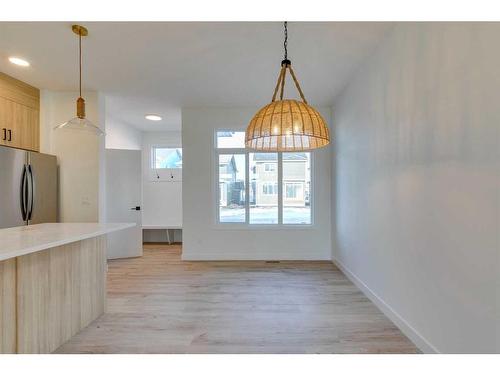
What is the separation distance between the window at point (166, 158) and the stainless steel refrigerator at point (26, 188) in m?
2.89

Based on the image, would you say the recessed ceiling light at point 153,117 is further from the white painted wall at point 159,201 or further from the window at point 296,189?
the window at point 296,189

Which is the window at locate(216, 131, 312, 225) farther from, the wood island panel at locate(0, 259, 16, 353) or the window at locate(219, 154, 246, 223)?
the wood island panel at locate(0, 259, 16, 353)

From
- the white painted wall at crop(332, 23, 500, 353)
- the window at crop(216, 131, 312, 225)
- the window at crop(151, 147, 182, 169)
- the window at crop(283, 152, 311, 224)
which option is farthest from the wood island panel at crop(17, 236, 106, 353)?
the window at crop(151, 147, 182, 169)

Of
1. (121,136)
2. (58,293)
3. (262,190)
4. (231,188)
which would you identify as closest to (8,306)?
(58,293)

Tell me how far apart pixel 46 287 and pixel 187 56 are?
8.45 feet

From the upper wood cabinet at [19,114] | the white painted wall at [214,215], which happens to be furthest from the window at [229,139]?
the upper wood cabinet at [19,114]

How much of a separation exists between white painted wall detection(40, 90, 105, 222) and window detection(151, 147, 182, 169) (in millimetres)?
2682

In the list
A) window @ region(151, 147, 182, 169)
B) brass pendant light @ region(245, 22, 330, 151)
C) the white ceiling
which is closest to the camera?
brass pendant light @ region(245, 22, 330, 151)

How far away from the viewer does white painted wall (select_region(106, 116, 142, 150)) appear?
17.8ft

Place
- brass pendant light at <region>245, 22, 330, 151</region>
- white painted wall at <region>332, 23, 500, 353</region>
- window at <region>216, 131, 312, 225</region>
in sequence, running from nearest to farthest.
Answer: white painted wall at <region>332, 23, 500, 353</region>
brass pendant light at <region>245, 22, 330, 151</region>
window at <region>216, 131, 312, 225</region>

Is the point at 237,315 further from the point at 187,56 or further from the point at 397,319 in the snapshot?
the point at 187,56

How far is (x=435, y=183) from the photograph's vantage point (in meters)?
1.94

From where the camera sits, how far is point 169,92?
4164 mm

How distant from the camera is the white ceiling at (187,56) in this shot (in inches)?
100
